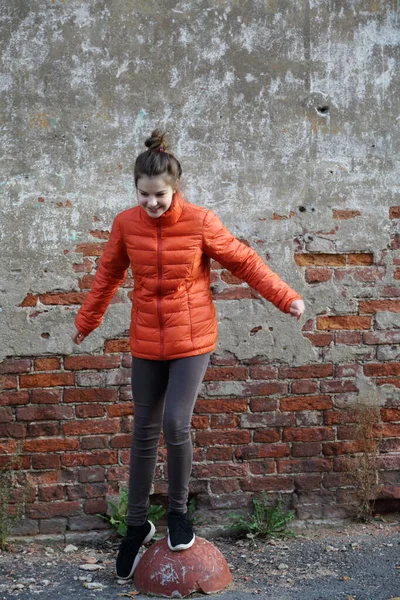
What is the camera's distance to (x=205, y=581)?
348cm

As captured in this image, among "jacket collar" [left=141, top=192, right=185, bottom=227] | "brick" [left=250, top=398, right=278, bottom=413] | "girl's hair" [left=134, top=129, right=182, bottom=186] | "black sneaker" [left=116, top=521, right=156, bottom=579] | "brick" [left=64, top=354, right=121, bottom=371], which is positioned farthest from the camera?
"brick" [left=250, top=398, right=278, bottom=413]

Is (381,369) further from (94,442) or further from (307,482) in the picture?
(94,442)

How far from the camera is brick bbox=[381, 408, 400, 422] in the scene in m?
4.44

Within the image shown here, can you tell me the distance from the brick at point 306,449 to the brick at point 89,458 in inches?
40.1

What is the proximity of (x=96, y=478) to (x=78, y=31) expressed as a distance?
96.0 inches

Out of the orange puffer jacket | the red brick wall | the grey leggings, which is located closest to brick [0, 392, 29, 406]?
the red brick wall

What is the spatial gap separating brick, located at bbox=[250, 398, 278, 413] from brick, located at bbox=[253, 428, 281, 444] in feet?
0.39

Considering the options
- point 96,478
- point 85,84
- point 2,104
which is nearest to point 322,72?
point 85,84

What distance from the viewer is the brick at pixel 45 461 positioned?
14.0 feet

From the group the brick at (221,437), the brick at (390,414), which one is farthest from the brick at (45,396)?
the brick at (390,414)

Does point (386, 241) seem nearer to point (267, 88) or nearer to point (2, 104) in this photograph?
point (267, 88)

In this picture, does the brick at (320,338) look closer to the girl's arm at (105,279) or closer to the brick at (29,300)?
the girl's arm at (105,279)

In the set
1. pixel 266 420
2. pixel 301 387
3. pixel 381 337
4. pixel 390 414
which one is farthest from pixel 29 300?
pixel 390 414

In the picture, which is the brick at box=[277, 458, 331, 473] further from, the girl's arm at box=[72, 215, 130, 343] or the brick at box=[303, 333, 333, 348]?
the girl's arm at box=[72, 215, 130, 343]
